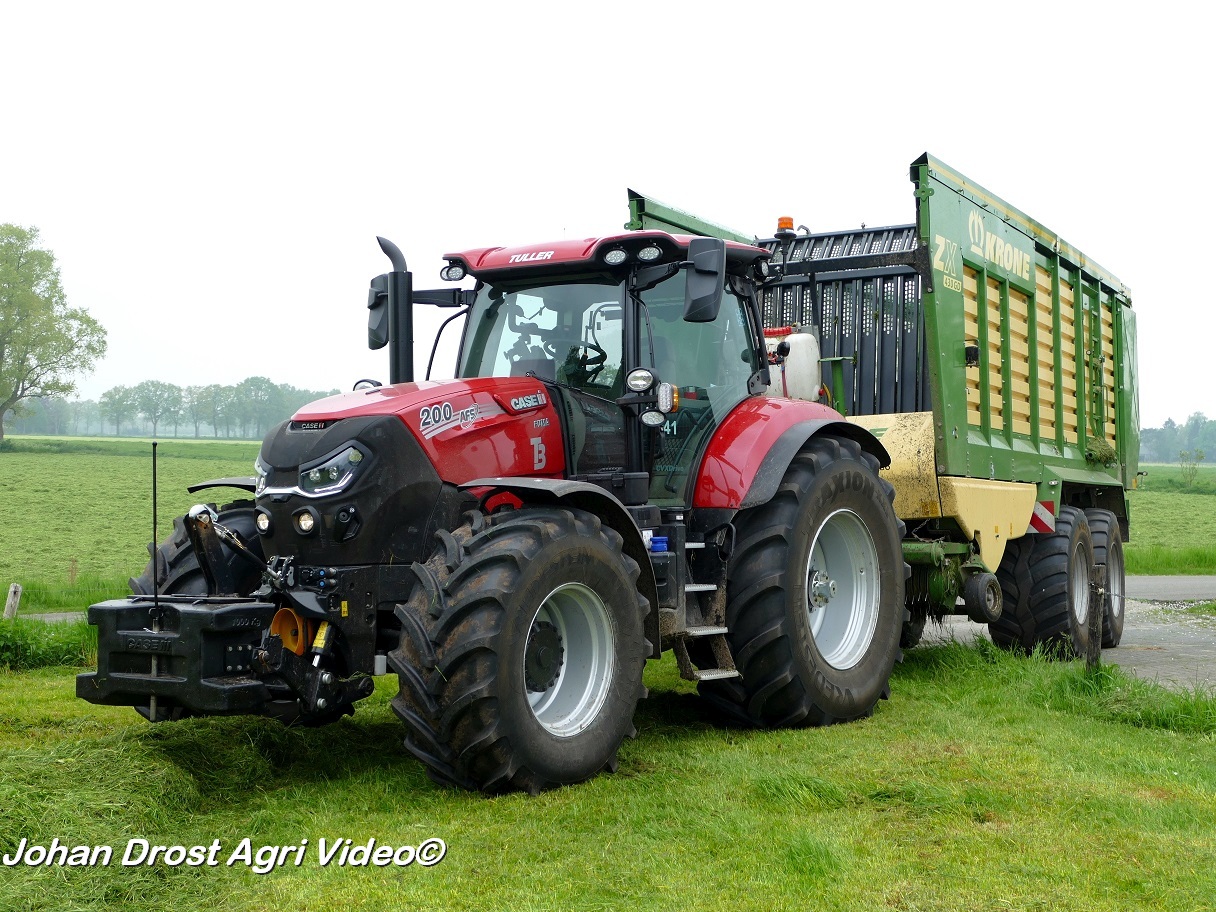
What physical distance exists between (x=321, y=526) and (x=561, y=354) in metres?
1.75

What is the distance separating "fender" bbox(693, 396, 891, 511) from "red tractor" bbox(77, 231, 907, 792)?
0.01m

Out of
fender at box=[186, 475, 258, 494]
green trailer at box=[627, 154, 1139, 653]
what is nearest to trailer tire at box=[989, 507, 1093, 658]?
green trailer at box=[627, 154, 1139, 653]

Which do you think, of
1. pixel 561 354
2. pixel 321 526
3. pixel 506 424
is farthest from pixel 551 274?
pixel 321 526

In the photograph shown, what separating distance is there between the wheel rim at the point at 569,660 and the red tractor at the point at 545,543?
0.04 ft

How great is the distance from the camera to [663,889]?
3912 mm

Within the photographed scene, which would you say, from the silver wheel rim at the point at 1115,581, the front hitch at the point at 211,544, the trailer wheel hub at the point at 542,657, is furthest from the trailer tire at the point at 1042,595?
the front hitch at the point at 211,544

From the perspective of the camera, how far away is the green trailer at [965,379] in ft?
27.4

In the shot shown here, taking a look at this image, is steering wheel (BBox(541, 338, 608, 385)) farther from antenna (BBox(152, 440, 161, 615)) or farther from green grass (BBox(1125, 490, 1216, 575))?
green grass (BBox(1125, 490, 1216, 575))

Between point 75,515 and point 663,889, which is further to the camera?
point 75,515

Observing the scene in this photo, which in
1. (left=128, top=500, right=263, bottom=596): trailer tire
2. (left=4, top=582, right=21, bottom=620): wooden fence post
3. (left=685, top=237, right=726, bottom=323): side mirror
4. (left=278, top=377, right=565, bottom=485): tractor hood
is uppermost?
(left=685, top=237, right=726, bottom=323): side mirror

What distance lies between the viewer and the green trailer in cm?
835

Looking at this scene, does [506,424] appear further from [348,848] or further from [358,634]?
[348,848]

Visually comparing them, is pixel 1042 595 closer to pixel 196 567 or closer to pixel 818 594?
pixel 818 594

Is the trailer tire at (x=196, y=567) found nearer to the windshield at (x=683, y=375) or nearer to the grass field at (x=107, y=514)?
the windshield at (x=683, y=375)
